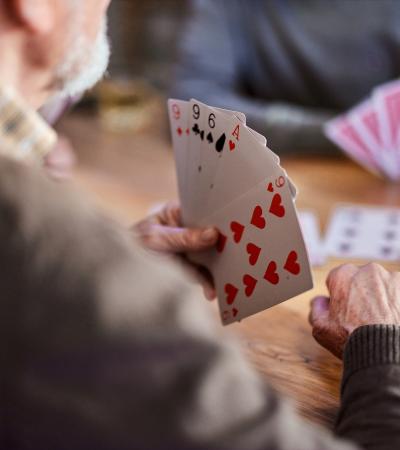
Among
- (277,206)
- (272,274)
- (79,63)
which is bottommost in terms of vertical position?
(272,274)

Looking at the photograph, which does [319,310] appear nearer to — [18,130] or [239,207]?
[239,207]

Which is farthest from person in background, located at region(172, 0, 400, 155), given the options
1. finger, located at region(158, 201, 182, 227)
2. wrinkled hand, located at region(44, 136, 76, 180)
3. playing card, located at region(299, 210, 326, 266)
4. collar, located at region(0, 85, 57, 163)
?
collar, located at region(0, 85, 57, 163)

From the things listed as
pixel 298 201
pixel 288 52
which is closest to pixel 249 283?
pixel 298 201

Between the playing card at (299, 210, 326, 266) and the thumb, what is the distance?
249 mm

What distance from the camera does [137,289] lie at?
2.46 feet

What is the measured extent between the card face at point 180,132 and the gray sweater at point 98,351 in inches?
24.9

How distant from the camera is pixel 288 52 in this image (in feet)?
9.75

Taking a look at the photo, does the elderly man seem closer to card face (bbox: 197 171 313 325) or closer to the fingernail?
card face (bbox: 197 171 313 325)

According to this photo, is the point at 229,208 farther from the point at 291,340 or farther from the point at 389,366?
the point at 389,366

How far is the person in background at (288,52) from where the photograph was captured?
280 cm

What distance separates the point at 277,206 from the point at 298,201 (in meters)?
0.84

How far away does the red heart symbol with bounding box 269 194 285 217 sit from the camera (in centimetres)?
118

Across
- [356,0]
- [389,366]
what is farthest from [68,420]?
[356,0]

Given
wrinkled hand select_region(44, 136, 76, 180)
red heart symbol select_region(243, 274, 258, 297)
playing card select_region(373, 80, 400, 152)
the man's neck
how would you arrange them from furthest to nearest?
wrinkled hand select_region(44, 136, 76, 180)
playing card select_region(373, 80, 400, 152)
red heart symbol select_region(243, 274, 258, 297)
the man's neck
